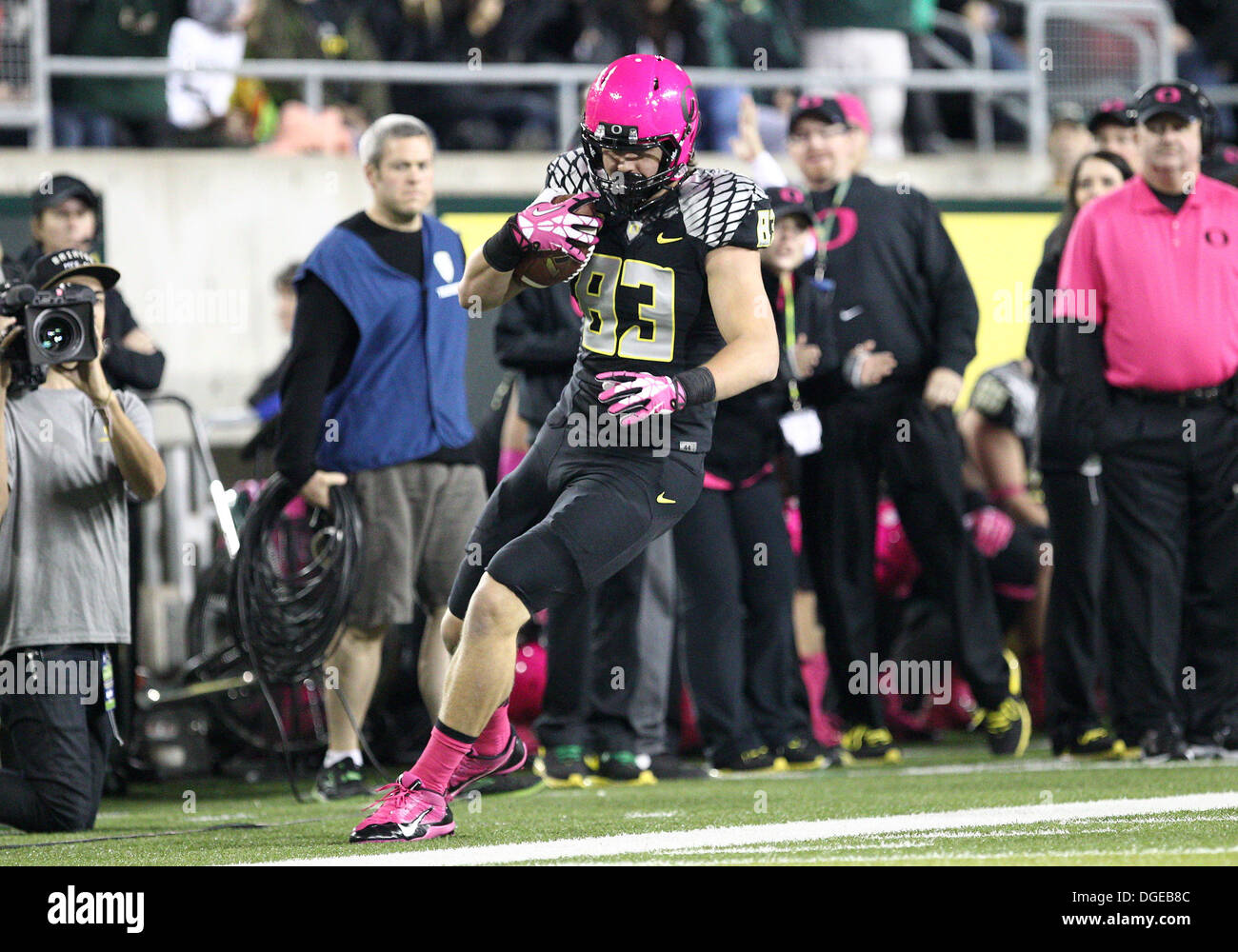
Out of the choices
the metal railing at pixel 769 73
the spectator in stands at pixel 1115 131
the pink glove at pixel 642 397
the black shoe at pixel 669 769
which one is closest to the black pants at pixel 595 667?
the black shoe at pixel 669 769

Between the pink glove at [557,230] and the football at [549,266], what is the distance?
38 mm

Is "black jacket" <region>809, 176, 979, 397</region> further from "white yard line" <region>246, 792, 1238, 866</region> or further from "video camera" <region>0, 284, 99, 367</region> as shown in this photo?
"video camera" <region>0, 284, 99, 367</region>

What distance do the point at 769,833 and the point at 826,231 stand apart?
379 cm

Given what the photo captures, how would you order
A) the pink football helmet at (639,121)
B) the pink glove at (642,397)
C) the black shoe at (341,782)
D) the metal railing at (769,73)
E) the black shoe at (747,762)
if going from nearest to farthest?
the pink glove at (642,397)
the pink football helmet at (639,121)
the black shoe at (341,782)
the black shoe at (747,762)
the metal railing at (769,73)

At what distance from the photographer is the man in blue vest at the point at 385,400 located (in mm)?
7543

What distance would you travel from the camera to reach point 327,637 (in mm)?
7457

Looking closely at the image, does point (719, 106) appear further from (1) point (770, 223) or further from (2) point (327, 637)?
(1) point (770, 223)

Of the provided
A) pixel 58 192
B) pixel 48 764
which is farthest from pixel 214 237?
pixel 48 764

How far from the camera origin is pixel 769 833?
18.3 feet

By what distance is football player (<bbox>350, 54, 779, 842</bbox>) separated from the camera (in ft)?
17.9

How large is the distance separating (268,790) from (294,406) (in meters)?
1.66

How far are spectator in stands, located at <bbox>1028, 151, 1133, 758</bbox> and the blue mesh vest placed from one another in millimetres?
2369

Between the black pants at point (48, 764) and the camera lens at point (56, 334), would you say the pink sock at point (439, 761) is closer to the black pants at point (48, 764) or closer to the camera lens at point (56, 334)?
the black pants at point (48, 764)
